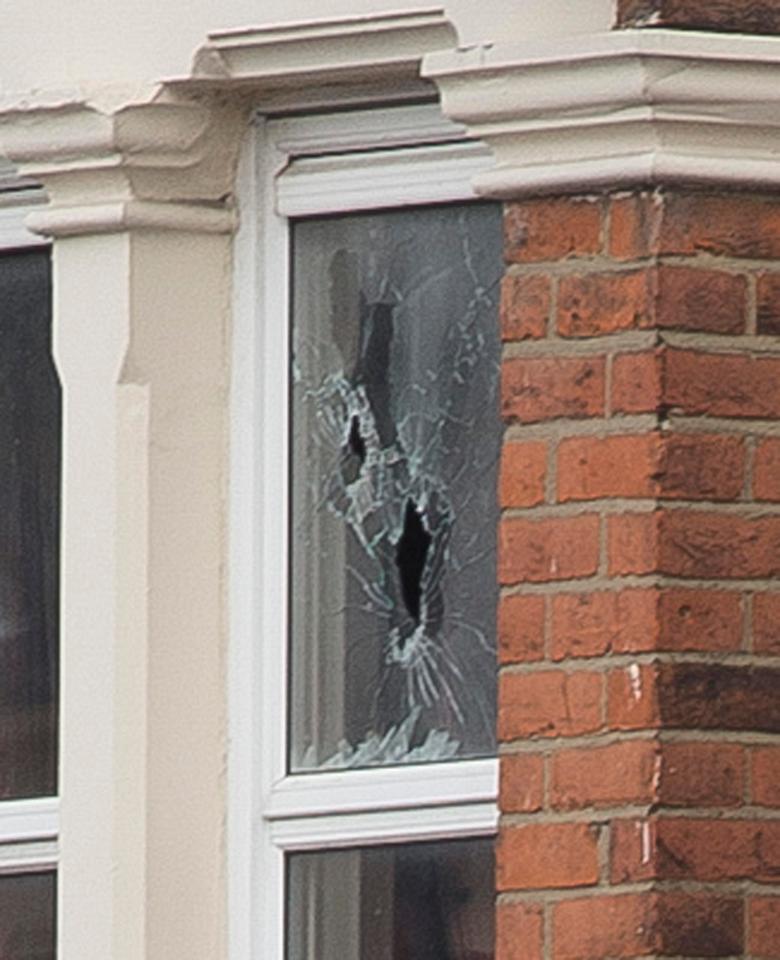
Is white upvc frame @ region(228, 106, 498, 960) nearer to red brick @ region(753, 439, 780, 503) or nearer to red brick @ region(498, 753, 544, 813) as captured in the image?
red brick @ region(498, 753, 544, 813)

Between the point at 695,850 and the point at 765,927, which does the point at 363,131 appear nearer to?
the point at 695,850

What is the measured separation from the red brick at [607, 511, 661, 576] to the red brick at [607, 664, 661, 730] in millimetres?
135

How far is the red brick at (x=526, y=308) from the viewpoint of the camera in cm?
580

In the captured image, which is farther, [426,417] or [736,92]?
[426,417]

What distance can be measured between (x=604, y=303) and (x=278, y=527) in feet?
2.27

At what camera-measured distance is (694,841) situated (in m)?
5.59

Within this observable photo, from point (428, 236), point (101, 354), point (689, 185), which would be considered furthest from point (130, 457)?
point (689, 185)

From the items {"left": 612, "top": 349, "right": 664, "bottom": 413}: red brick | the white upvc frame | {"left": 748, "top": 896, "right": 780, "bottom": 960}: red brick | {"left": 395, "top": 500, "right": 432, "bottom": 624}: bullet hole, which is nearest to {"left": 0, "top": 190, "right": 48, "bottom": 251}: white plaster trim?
the white upvc frame

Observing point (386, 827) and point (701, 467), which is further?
point (386, 827)

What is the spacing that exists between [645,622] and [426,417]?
0.62 metres

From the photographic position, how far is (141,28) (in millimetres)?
6156

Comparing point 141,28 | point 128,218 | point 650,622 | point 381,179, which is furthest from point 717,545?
point 141,28

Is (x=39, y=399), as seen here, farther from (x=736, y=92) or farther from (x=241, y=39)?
(x=736, y=92)

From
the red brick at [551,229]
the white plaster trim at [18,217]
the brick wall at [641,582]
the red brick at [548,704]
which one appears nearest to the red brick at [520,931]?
the brick wall at [641,582]
